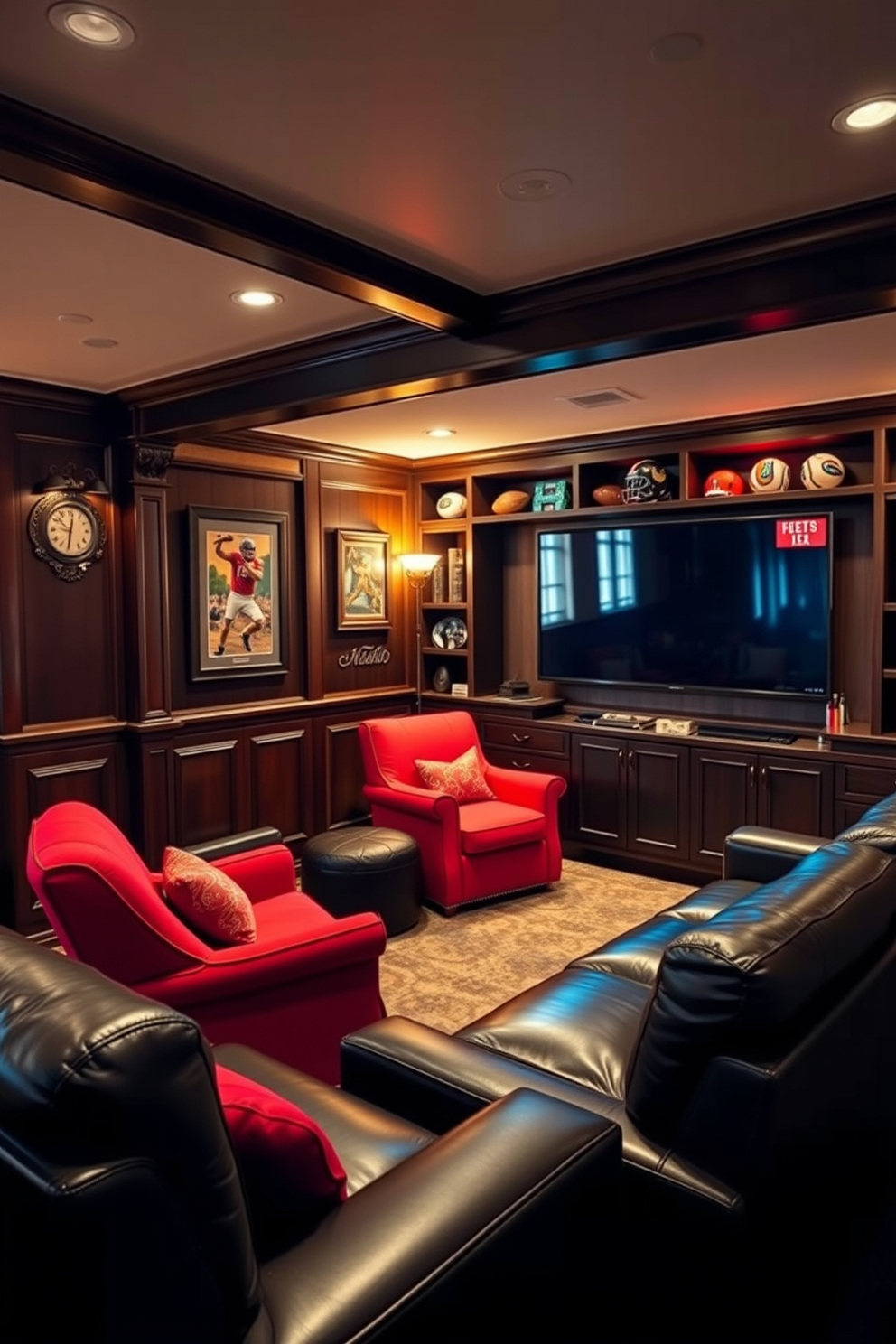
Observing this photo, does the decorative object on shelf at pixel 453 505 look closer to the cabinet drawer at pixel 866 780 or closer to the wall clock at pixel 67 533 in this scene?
the wall clock at pixel 67 533

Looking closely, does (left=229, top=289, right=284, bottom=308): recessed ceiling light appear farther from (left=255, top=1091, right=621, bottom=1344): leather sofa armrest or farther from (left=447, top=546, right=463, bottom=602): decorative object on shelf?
(left=447, top=546, right=463, bottom=602): decorative object on shelf

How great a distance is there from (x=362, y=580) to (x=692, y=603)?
1.97 meters

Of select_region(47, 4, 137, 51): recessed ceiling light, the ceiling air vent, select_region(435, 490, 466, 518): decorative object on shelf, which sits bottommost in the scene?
select_region(435, 490, 466, 518): decorative object on shelf

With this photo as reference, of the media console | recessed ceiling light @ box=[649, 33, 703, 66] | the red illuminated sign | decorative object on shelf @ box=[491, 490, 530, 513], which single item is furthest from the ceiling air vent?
recessed ceiling light @ box=[649, 33, 703, 66]

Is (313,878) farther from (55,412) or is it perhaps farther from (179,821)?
(55,412)

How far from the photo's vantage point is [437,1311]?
1.25 metres

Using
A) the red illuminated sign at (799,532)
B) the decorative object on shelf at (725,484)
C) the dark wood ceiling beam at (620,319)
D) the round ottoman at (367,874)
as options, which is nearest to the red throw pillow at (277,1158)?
the dark wood ceiling beam at (620,319)

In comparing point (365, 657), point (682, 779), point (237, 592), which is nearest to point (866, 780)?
point (682, 779)

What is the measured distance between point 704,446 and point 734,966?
3761mm

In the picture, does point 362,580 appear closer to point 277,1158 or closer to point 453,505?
point 453,505

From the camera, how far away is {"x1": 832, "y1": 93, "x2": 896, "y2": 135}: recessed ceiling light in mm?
1772

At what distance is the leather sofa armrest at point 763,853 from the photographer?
10.6 feet

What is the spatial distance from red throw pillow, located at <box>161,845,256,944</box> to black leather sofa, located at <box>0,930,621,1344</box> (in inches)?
52.3

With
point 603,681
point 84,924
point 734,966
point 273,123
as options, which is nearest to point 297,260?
point 273,123
